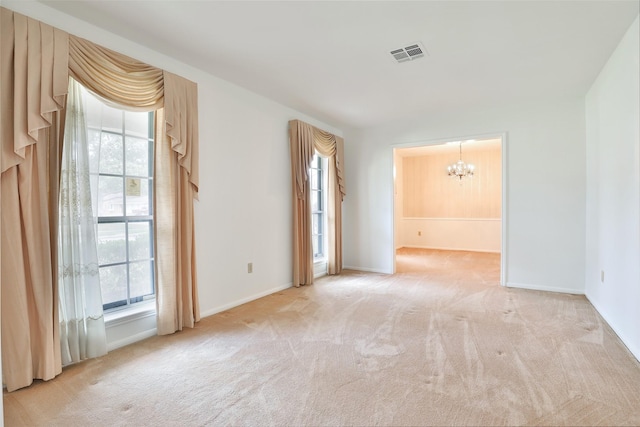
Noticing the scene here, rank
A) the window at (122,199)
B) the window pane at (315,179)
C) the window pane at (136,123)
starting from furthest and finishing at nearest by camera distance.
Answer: the window pane at (315,179) < the window pane at (136,123) < the window at (122,199)

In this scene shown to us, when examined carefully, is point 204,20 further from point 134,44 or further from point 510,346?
point 510,346

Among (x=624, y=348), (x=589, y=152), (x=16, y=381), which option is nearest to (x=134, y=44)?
(x=16, y=381)

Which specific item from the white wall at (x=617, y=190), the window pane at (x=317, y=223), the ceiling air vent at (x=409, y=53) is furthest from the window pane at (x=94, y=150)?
the white wall at (x=617, y=190)

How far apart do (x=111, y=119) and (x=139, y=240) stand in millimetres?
1066

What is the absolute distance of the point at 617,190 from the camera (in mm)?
2893

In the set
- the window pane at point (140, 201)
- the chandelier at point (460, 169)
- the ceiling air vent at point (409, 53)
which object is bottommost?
the window pane at point (140, 201)

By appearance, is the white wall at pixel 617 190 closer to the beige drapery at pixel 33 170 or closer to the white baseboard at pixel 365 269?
the white baseboard at pixel 365 269

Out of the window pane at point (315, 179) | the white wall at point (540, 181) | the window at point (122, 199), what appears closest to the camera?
the window at point (122, 199)

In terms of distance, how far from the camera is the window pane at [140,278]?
2870mm

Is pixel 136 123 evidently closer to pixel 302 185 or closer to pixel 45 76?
pixel 45 76

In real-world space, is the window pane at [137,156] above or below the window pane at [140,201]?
above

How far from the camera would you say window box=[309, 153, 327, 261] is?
216 inches

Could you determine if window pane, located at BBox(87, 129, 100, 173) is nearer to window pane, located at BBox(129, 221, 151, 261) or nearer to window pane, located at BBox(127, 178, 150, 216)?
window pane, located at BBox(127, 178, 150, 216)

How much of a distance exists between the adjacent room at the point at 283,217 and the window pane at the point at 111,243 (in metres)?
0.01
